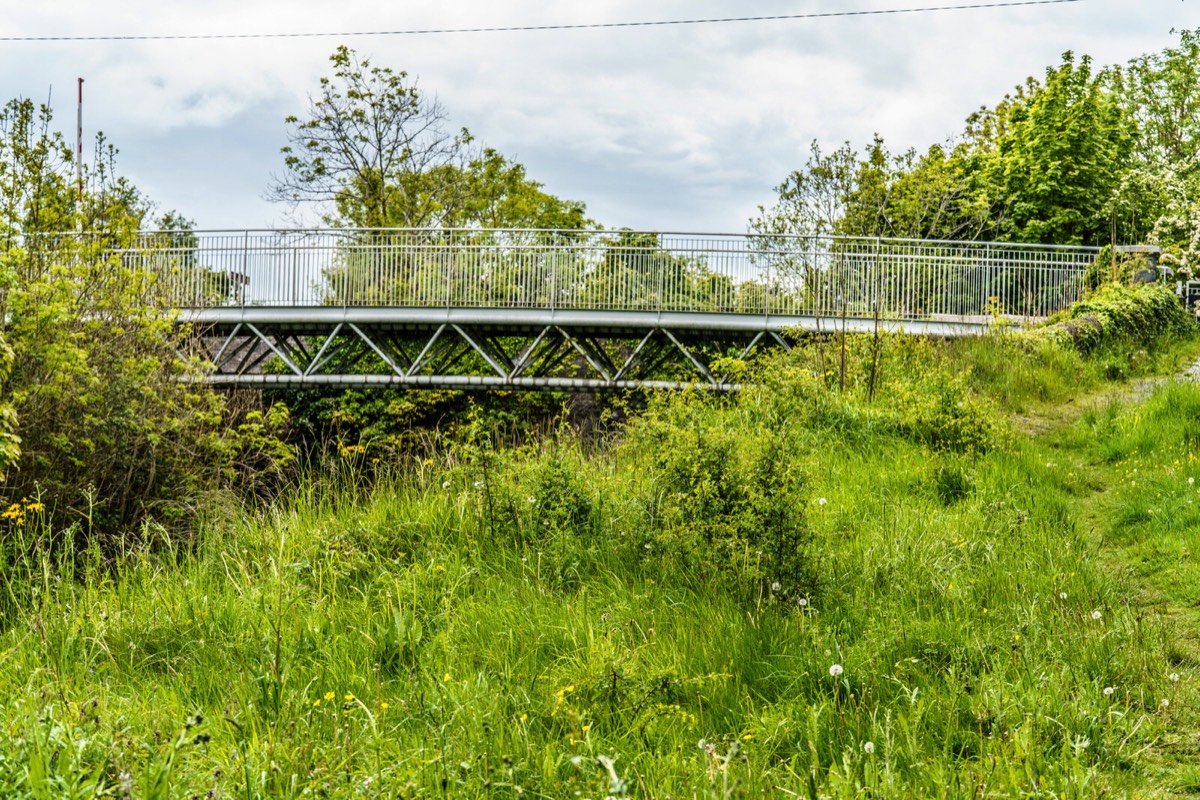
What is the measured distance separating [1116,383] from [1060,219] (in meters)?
19.9

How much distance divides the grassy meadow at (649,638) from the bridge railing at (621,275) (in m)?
13.2

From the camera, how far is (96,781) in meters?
2.88

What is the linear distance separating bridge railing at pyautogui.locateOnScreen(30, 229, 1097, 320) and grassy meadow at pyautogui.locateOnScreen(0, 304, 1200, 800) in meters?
13.2

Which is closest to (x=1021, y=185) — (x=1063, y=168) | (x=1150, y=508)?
(x=1063, y=168)

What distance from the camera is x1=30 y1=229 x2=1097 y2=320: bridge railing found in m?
21.0

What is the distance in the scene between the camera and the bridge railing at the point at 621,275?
21.0m

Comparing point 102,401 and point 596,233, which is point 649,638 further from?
point 596,233

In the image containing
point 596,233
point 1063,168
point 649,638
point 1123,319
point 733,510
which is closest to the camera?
point 649,638

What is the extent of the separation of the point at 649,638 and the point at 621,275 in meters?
17.4

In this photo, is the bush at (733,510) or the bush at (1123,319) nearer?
the bush at (733,510)

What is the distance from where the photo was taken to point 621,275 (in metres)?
21.5

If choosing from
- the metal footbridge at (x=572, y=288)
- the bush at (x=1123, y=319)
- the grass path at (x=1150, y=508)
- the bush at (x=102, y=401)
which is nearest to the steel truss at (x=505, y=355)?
the metal footbridge at (x=572, y=288)

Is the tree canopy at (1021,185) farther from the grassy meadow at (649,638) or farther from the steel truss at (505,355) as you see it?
the grassy meadow at (649,638)

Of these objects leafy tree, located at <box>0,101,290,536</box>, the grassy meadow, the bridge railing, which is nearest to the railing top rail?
the bridge railing
